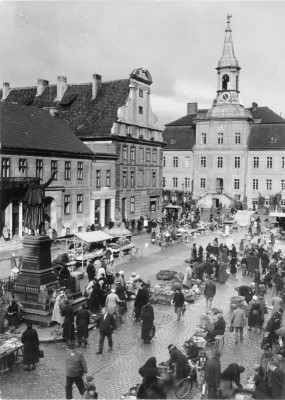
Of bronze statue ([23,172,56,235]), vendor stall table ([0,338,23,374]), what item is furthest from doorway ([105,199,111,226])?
vendor stall table ([0,338,23,374])

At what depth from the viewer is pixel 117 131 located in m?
45.3

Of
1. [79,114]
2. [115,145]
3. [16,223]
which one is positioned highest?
[79,114]

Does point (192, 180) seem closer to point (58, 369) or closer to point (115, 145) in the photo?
point (115, 145)

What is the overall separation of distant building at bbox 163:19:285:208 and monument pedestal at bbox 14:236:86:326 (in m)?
49.3

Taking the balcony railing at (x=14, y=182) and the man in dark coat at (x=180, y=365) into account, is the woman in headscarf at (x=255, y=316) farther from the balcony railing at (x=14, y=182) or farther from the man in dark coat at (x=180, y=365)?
the balcony railing at (x=14, y=182)

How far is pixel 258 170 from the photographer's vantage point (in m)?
67.8

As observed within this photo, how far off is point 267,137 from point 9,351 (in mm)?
59649

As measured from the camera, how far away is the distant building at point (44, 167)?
3262 centimetres

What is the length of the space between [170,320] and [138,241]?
20.1 meters

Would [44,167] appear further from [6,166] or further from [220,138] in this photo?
[220,138]

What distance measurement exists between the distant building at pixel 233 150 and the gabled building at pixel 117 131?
54.6 feet

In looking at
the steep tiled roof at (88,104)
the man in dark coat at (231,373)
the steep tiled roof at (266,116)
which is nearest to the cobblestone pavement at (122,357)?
the man in dark coat at (231,373)

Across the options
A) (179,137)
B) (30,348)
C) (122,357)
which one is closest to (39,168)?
(122,357)

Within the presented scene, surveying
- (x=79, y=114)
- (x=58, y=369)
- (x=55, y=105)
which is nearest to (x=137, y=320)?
(x=58, y=369)
